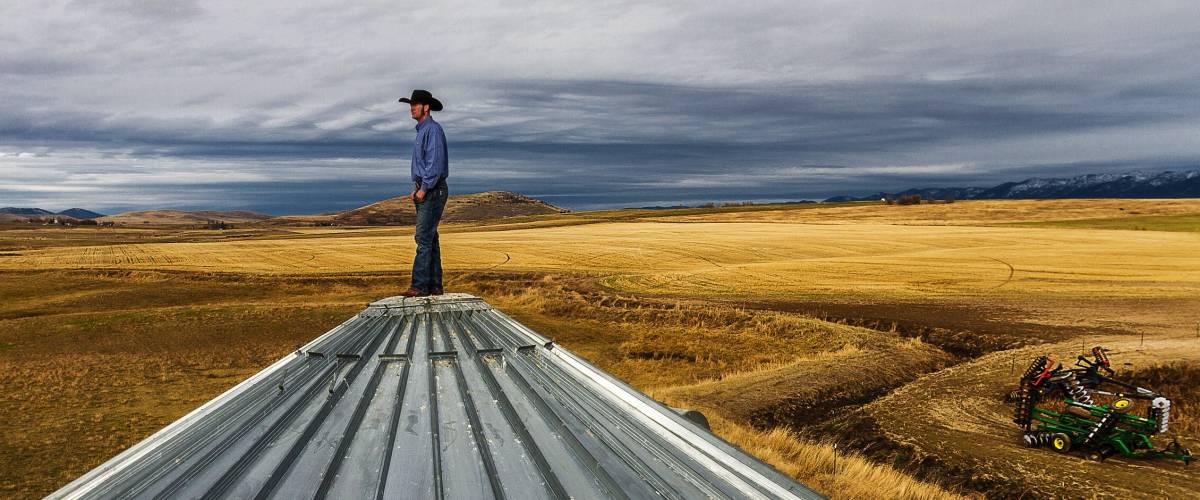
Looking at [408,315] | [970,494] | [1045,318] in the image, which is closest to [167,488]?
[408,315]

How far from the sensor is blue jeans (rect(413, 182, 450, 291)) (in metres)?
8.53

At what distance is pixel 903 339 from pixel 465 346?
80.7 ft

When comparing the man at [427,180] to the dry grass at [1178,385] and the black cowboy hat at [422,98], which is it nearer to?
the black cowboy hat at [422,98]

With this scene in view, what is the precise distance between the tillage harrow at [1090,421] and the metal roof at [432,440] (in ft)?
45.2

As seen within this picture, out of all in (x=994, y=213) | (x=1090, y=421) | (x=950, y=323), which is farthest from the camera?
(x=994, y=213)

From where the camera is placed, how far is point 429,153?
8328 mm

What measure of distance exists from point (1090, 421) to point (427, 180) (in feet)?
55.4

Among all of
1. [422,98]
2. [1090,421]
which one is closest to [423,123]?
[422,98]

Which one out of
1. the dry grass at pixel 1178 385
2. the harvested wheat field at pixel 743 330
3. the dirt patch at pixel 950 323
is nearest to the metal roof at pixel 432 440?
the harvested wheat field at pixel 743 330

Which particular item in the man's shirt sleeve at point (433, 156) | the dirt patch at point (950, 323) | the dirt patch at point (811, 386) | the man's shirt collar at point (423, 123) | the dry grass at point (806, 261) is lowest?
the dirt patch at point (811, 386)

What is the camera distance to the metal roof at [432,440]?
13.8 feet

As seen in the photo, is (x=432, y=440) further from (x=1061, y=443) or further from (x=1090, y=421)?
(x=1090, y=421)

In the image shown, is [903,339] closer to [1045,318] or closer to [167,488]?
[1045,318]

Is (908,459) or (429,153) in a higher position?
(429,153)
